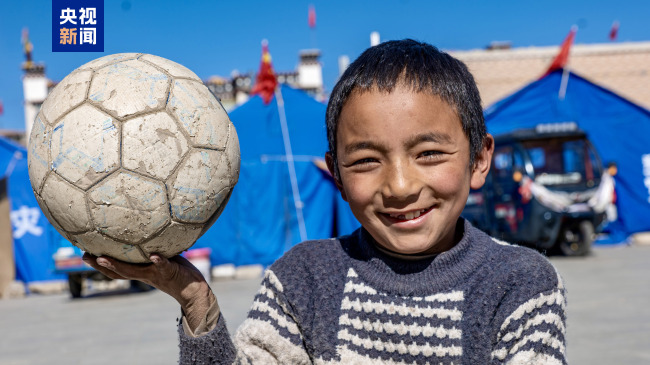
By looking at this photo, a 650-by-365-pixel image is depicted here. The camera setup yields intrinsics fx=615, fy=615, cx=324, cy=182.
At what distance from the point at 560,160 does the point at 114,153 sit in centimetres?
1216

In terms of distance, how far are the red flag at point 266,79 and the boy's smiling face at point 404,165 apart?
9.96 meters

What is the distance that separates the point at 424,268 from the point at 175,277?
2.36 feet

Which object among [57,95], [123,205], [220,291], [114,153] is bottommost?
[220,291]

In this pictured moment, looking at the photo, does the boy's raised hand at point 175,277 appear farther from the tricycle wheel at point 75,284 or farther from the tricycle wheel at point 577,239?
the tricycle wheel at point 577,239

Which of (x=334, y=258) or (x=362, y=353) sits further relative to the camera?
(x=334, y=258)

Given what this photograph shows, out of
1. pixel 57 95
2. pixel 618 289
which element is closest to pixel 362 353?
pixel 57 95

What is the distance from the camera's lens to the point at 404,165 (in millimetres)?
1644

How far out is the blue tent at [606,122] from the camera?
14125mm

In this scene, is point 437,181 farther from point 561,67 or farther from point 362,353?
point 561,67

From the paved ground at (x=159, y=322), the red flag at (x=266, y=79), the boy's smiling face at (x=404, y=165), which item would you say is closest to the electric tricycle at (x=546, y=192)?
the paved ground at (x=159, y=322)

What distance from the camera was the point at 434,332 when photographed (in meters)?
1.63

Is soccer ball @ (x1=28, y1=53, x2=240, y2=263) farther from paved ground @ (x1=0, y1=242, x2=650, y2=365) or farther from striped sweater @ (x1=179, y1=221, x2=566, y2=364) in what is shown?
paved ground @ (x1=0, y1=242, x2=650, y2=365)

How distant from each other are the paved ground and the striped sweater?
3317 mm

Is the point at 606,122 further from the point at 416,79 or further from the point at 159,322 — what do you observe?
the point at 416,79
